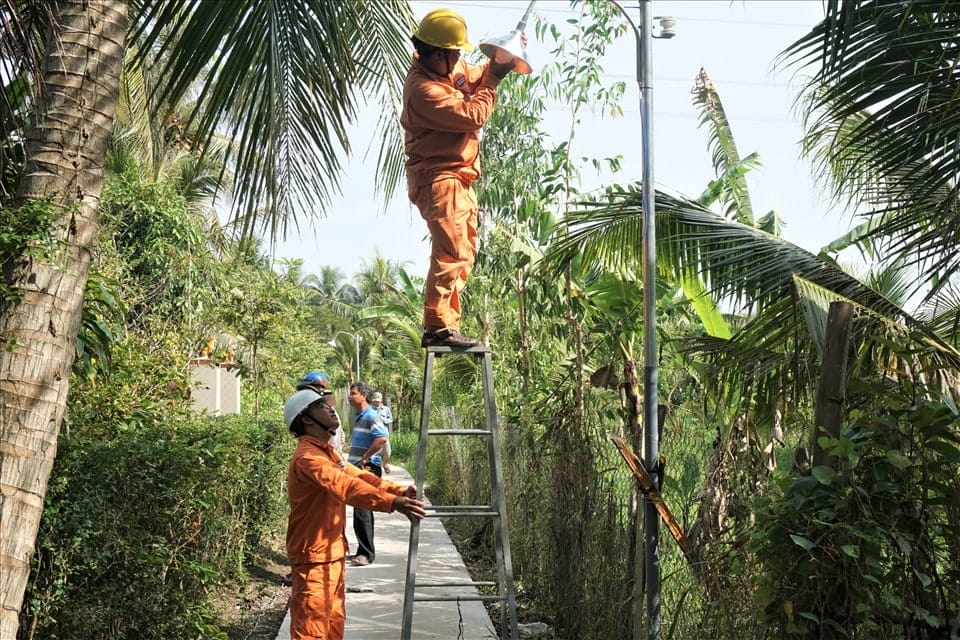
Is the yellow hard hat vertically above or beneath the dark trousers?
above

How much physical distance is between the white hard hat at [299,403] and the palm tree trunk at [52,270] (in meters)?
1.22

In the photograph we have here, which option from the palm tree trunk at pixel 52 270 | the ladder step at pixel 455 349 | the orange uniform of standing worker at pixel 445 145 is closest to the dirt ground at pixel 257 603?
the ladder step at pixel 455 349

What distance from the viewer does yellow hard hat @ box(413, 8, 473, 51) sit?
19.4 ft

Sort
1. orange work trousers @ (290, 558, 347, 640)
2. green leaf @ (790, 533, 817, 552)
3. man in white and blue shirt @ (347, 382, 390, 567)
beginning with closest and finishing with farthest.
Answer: green leaf @ (790, 533, 817, 552) → orange work trousers @ (290, 558, 347, 640) → man in white and blue shirt @ (347, 382, 390, 567)

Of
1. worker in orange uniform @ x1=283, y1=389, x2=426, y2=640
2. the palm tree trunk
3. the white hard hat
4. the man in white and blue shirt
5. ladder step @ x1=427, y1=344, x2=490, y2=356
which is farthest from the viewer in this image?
the man in white and blue shirt

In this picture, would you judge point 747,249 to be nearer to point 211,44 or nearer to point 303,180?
point 303,180

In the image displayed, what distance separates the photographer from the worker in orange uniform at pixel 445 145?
19.4ft

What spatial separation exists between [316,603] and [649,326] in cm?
236

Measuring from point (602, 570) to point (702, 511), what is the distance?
2.07 metres

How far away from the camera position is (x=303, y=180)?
6352 millimetres

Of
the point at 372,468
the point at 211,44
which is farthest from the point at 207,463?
the point at 372,468

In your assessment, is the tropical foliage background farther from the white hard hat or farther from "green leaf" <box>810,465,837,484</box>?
the white hard hat

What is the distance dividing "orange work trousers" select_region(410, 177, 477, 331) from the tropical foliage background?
31.6 inches

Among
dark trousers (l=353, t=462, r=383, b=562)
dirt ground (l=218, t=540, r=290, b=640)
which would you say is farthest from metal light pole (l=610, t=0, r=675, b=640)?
dark trousers (l=353, t=462, r=383, b=562)
